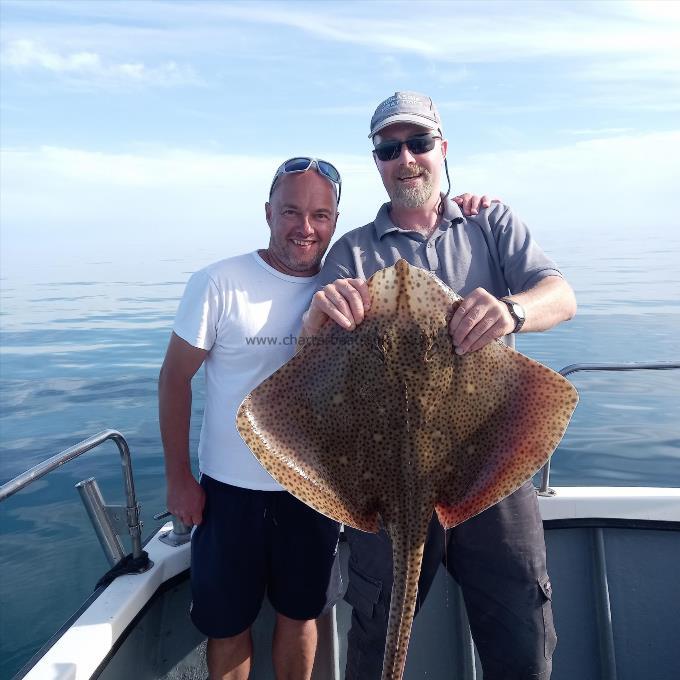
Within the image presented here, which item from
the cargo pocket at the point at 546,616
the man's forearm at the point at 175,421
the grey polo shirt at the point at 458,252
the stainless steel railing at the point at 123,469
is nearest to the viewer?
the stainless steel railing at the point at 123,469

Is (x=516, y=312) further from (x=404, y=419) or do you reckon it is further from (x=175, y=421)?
(x=175, y=421)

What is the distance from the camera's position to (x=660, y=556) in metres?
3.45

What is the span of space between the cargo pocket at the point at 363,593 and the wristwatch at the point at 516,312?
1.32 meters

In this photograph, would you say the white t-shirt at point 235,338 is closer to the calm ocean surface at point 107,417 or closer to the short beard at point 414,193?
the short beard at point 414,193

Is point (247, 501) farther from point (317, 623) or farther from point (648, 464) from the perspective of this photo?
point (648, 464)

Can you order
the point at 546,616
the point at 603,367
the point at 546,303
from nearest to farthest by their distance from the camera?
the point at 546,303
the point at 546,616
the point at 603,367

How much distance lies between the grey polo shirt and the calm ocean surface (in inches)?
163

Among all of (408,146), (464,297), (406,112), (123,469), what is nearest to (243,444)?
(123,469)

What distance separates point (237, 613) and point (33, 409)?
10516mm

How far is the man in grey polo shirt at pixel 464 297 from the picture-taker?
8.49ft

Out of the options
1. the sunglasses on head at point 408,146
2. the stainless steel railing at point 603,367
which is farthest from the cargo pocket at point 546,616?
the sunglasses on head at point 408,146

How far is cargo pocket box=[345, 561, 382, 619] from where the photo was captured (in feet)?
8.63

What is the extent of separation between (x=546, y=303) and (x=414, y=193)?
0.88 m

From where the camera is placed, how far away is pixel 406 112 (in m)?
2.87
